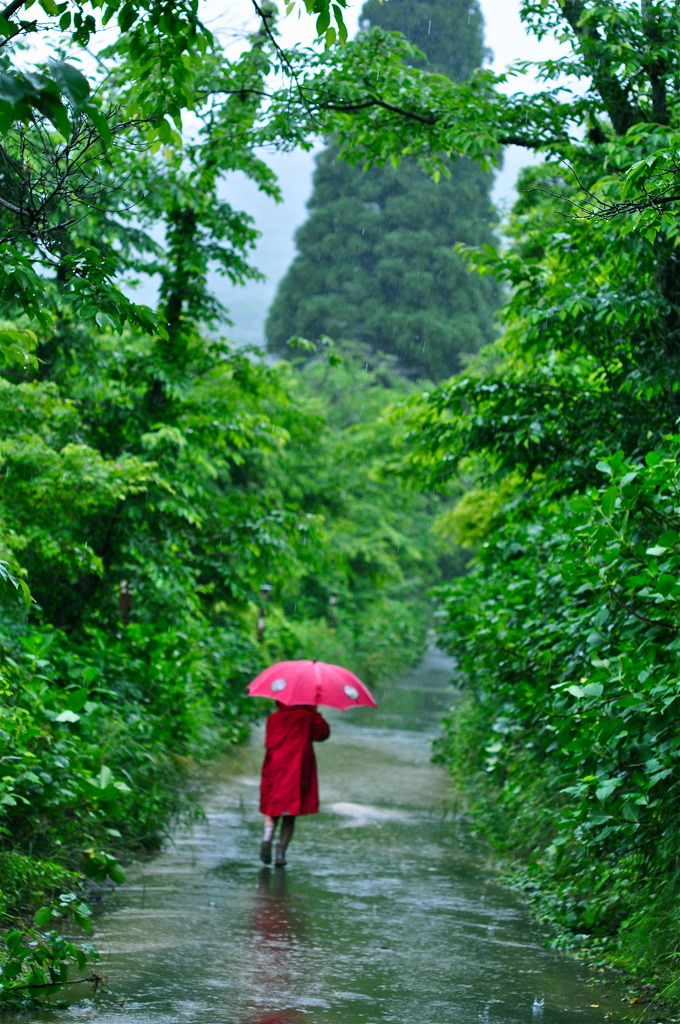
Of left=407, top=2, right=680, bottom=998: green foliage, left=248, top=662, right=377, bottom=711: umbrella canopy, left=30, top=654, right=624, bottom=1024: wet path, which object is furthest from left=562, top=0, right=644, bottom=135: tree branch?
left=30, top=654, right=624, bottom=1024: wet path

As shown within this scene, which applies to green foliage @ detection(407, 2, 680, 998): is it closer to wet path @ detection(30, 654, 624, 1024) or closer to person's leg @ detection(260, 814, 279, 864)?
wet path @ detection(30, 654, 624, 1024)

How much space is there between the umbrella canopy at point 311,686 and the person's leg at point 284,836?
0.96 meters

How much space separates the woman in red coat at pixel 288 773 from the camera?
8039 mm

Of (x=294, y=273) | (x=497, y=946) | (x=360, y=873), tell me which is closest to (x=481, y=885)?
(x=360, y=873)

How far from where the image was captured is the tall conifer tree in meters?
43.9

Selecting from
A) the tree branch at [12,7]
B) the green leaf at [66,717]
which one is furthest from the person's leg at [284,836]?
the tree branch at [12,7]

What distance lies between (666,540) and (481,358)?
64.3ft

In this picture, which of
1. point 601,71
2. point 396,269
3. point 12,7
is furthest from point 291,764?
point 396,269

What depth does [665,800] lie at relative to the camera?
5.23m

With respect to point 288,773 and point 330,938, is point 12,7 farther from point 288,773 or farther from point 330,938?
point 288,773

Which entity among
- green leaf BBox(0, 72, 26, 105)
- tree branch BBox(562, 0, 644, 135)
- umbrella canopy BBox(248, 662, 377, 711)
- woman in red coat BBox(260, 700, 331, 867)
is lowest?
woman in red coat BBox(260, 700, 331, 867)

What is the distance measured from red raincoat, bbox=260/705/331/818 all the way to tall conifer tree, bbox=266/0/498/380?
36.0m

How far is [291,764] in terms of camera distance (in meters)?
8.17

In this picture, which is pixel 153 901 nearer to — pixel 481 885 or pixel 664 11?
pixel 481 885
